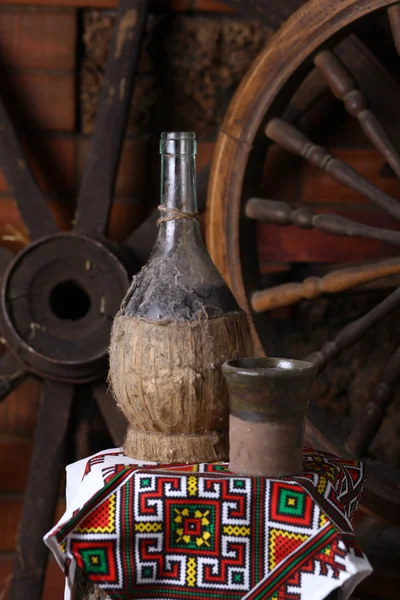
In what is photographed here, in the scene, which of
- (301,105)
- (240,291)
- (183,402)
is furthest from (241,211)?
(183,402)

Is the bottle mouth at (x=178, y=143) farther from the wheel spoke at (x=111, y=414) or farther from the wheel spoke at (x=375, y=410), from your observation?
the wheel spoke at (x=111, y=414)

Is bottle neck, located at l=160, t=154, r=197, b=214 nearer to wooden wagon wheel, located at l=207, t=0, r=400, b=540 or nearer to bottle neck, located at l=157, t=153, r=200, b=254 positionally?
bottle neck, located at l=157, t=153, r=200, b=254

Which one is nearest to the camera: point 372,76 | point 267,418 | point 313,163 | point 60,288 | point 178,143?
point 267,418

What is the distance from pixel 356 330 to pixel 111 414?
1.85ft

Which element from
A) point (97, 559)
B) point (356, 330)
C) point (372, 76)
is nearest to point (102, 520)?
point (97, 559)

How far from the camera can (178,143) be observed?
1165 millimetres

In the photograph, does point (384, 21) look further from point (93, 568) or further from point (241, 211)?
point (93, 568)

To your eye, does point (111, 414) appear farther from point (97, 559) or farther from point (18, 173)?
point (97, 559)

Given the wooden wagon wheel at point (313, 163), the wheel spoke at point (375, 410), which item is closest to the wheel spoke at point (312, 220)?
the wooden wagon wheel at point (313, 163)

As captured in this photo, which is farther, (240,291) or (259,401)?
(240,291)

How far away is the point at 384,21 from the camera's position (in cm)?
164

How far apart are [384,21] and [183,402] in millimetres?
949

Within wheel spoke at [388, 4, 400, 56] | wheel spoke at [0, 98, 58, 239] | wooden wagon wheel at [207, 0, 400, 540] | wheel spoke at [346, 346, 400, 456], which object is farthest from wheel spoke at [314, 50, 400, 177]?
wheel spoke at [0, 98, 58, 239]

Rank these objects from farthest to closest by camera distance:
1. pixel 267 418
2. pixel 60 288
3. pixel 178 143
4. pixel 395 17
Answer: pixel 60 288, pixel 395 17, pixel 178 143, pixel 267 418
